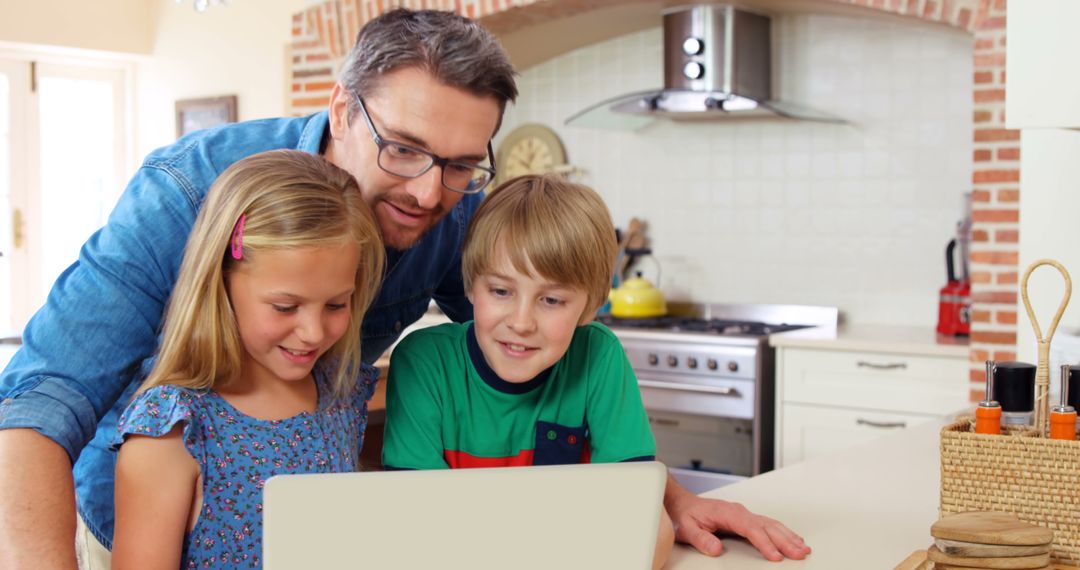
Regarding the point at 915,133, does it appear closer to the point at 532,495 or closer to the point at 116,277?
the point at 116,277

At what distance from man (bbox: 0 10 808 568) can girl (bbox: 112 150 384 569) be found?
0.22 ft

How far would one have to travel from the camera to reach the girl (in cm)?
134

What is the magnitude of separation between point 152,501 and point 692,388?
331cm

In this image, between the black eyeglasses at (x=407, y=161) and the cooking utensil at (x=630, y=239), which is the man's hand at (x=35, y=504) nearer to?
the black eyeglasses at (x=407, y=161)

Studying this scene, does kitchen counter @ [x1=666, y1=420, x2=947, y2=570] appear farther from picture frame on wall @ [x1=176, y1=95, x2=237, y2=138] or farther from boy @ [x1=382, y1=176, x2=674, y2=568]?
picture frame on wall @ [x1=176, y1=95, x2=237, y2=138]

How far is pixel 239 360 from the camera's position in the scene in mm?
1460

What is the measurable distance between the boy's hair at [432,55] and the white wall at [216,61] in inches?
169

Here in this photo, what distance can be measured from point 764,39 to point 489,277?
3.62 m

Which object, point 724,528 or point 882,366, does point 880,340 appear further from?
point 724,528

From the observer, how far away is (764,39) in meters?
4.87

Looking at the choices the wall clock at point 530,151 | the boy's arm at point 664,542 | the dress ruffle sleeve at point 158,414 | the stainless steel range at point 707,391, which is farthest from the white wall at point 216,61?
the boy's arm at point 664,542

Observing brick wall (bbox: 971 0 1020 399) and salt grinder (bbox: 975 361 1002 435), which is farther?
brick wall (bbox: 971 0 1020 399)

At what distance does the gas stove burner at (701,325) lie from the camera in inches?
179

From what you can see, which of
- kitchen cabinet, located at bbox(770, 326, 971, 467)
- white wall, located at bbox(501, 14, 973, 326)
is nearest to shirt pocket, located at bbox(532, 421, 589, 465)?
kitchen cabinet, located at bbox(770, 326, 971, 467)
